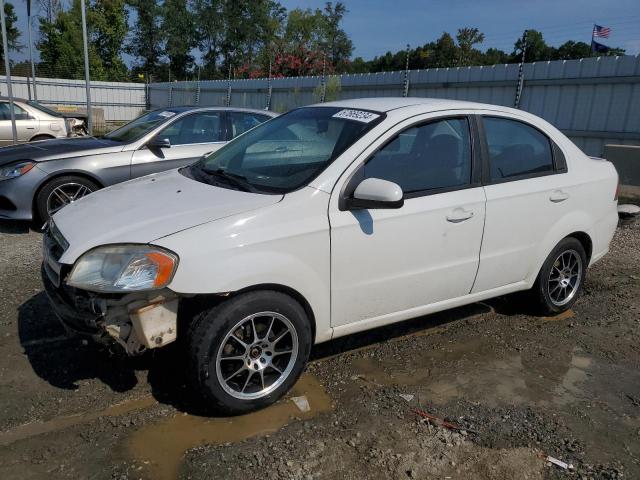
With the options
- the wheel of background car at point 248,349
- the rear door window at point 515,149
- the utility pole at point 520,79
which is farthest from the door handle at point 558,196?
the utility pole at point 520,79

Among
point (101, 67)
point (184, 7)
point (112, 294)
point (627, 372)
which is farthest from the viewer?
point (184, 7)

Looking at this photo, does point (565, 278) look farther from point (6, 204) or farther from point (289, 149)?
point (6, 204)

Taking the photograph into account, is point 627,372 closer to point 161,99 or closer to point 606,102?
point 606,102

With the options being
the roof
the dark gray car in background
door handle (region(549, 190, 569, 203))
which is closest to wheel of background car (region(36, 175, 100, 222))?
the dark gray car in background

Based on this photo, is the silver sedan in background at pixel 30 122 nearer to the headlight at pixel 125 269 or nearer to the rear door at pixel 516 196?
the headlight at pixel 125 269

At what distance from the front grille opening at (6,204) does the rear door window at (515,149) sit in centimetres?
524

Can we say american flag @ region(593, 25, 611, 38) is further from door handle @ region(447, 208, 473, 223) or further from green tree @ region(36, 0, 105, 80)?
green tree @ region(36, 0, 105, 80)

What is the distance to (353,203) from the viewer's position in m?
3.11

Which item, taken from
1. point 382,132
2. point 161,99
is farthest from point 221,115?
point 161,99

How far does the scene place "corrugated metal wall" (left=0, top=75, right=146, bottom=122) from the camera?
25906mm

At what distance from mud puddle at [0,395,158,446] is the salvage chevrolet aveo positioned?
504 millimetres

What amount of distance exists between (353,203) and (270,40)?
51535 millimetres

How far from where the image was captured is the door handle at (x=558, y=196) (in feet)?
13.5

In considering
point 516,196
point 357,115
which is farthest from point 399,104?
point 516,196
